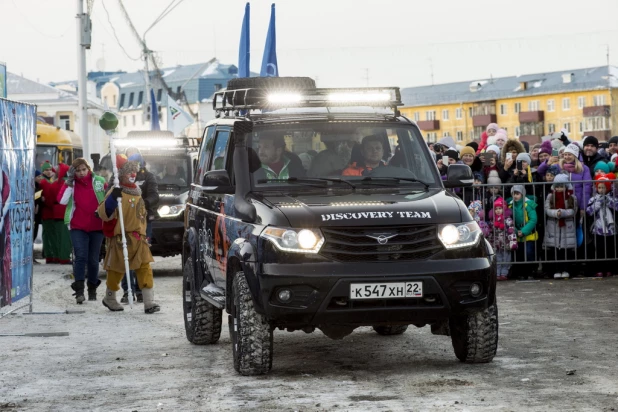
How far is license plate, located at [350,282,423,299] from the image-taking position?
9250 millimetres

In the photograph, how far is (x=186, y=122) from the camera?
42.5m

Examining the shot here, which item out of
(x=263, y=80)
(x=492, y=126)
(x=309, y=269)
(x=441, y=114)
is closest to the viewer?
(x=309, y=269)

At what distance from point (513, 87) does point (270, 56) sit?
443ft

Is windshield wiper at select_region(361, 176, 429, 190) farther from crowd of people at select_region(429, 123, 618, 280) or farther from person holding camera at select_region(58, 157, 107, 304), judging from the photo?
crowd of people at select_region(429, 123, 618, 280)

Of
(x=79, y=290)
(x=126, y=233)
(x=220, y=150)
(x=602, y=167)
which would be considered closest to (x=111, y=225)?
(x=126, y=233)

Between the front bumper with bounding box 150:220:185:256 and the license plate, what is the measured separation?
12565 mm

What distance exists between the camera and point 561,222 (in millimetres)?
18469

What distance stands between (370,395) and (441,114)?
16094 cm

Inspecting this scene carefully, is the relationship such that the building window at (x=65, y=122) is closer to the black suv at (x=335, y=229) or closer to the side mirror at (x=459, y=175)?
the black suv at (x=335, y=229)

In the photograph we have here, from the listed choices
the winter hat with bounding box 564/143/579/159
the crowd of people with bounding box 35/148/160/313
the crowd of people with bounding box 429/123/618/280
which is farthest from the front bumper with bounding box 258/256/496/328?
the winter hat with bounding box 564/143/579/159

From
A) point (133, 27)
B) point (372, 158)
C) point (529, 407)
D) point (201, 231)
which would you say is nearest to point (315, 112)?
point (372, 158)

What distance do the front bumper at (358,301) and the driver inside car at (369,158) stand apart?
1237mm

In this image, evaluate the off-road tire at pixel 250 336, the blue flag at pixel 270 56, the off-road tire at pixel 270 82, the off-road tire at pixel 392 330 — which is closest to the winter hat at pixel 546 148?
the off-road tire at pixel 270 82

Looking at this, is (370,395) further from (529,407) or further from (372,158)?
(372,158)
